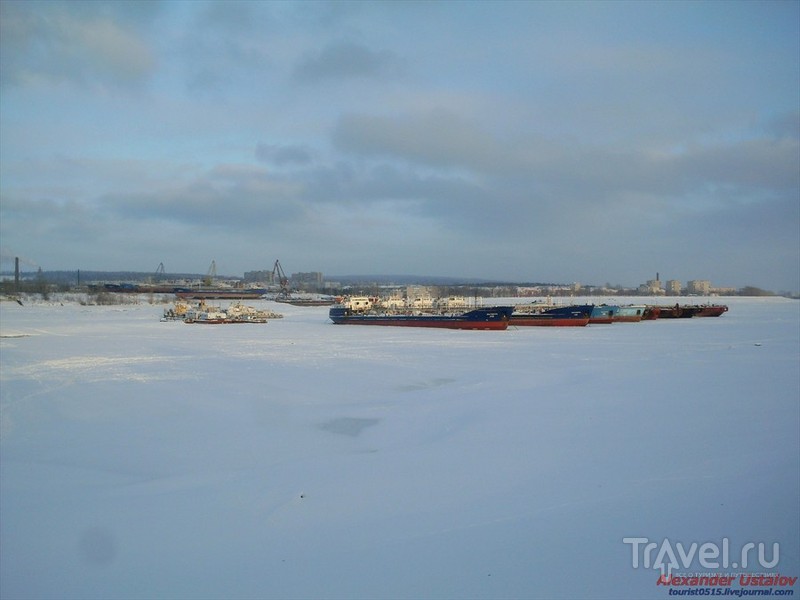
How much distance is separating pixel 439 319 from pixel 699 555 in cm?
3276

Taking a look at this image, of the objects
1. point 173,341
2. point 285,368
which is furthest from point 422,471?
point 173,341

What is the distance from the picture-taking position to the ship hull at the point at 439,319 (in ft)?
117

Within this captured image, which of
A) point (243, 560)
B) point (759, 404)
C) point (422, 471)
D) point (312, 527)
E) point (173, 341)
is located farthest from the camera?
point (173, 341)

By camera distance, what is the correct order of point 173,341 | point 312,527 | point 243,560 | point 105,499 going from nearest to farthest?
1. point 243,560
2. point 312,527
3. point 105,499
4. point 173,341

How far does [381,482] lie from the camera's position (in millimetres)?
7004

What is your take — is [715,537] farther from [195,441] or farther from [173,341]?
[173,341]

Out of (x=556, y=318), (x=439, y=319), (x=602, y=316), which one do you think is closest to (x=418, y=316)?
(x=439, y=319)

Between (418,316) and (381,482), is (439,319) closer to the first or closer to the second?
(418,316)

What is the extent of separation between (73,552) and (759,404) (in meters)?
11.1

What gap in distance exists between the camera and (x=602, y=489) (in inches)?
261

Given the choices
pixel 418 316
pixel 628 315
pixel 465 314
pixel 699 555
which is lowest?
pixel 699 555

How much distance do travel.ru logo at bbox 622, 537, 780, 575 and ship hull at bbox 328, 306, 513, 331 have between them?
3024 cm

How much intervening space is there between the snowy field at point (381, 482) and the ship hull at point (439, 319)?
21.2 m

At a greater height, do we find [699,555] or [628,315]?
[628,315]
